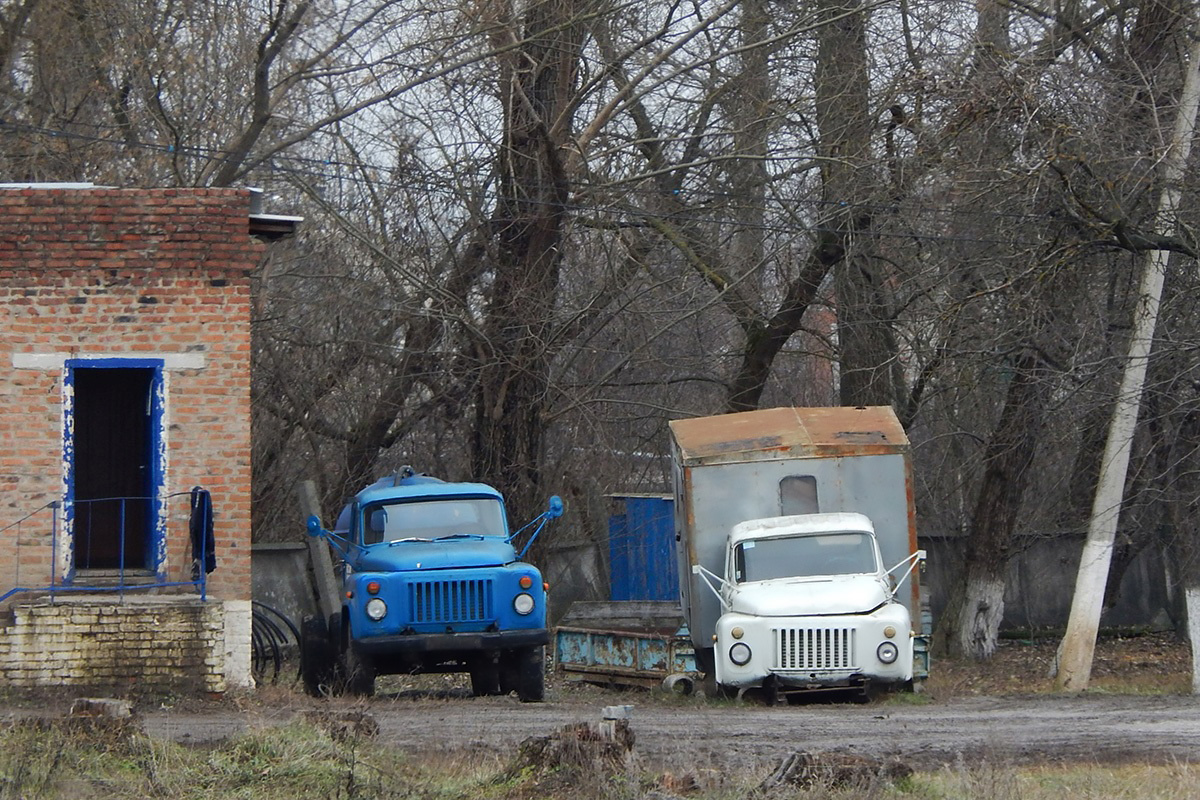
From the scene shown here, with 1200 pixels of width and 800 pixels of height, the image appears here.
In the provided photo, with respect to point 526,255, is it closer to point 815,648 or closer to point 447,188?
point 447,188

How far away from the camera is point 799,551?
14.1 m

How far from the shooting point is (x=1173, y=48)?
55.5ft

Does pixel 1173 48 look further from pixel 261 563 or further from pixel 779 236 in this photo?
pixel 261 563

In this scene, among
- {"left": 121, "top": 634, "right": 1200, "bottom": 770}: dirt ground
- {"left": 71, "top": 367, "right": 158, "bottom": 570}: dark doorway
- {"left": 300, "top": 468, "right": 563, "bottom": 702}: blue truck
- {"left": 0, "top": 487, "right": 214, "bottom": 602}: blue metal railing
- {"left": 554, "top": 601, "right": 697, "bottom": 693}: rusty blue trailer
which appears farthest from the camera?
{"left": 554, "top": 601, "right": 697, "bottom": 693}: rusty blue trailer

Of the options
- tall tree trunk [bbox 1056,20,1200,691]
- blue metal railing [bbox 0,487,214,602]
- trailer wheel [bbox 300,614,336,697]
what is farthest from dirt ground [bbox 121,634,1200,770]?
blue metal railing [bbox 0,487,214,602]

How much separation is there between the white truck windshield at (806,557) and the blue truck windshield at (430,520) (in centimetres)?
254

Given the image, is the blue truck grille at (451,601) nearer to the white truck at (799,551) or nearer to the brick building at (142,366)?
the brick building at (142,366)

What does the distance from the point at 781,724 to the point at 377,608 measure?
14.0 ft

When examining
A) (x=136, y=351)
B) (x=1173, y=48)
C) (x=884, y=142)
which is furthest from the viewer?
(x=884, y=142)

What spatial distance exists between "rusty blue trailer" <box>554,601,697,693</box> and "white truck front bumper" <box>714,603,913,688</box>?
2.60 meters

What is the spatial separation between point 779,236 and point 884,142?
246 cm

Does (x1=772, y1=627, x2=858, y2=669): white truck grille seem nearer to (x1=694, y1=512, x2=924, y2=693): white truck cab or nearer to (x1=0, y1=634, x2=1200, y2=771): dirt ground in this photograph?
(x1=694, y1=512, x2=924, y2=693): white truck cab

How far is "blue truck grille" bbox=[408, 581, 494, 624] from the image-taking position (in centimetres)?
1335

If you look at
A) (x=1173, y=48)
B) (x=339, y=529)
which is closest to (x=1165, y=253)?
(x=1173, y=48)
